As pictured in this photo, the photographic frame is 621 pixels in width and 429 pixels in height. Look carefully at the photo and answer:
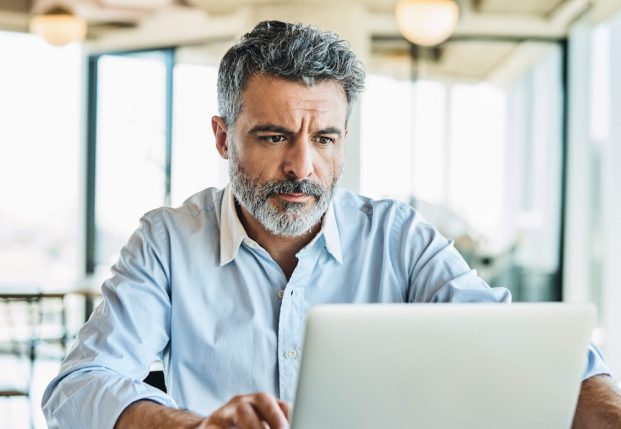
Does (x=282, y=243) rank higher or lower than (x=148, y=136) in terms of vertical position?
lower

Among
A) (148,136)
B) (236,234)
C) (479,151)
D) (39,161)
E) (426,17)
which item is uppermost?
(426,17)

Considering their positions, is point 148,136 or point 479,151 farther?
point 148,136

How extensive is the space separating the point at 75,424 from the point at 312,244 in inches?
23.0

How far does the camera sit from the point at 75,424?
1.44 m

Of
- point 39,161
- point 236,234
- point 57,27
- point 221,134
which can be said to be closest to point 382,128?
point 57,27

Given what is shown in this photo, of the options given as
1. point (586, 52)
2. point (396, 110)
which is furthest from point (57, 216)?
point (586, 52)

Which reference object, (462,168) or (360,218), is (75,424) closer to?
(360,218)

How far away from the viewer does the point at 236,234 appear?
1771mm

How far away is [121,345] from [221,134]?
21.3 inches

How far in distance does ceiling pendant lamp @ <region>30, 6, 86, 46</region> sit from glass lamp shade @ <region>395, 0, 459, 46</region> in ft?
10.2

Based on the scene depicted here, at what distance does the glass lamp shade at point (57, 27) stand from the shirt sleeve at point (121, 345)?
6466 mm

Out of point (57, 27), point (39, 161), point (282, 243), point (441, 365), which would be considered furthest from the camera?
point (39, 161)

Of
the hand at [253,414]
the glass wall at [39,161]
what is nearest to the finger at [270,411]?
the hand at [253,414]

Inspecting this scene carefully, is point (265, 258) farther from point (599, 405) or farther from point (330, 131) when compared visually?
point (599, 405)
